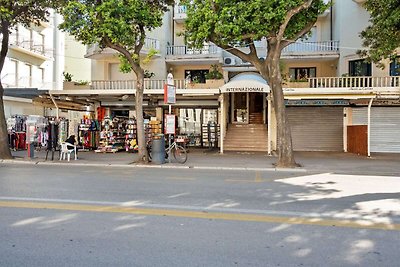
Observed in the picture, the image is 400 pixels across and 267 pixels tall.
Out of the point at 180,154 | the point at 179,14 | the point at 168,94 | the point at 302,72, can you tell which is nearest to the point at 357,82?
the point at 302,72

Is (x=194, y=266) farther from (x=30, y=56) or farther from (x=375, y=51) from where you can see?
(x=30, y=56)

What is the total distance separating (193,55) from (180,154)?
431 inches

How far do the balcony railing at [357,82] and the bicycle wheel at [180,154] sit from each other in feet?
31.0

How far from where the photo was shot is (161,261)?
438 cm

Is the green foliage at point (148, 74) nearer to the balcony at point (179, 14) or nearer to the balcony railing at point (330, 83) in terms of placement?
the balcony railing at point (330, 83)

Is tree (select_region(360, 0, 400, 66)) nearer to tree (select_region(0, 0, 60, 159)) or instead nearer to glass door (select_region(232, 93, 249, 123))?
glass door (select_region(232, 93, 249, 123))

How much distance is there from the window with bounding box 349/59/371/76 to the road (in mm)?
14559

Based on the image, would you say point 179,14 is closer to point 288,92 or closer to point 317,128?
point 288,92

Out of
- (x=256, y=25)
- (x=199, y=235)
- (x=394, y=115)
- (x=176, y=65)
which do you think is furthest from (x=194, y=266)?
(x=176, y=65)

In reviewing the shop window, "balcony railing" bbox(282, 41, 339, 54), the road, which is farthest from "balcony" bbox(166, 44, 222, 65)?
the road

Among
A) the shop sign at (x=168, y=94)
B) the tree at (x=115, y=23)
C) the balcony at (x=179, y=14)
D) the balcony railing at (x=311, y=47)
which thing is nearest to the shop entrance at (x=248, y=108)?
the balcony railing at (x=311, y=47)

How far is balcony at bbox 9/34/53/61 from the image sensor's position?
100 feet

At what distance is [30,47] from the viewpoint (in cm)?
3244

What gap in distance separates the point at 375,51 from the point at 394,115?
8350 millimetres
